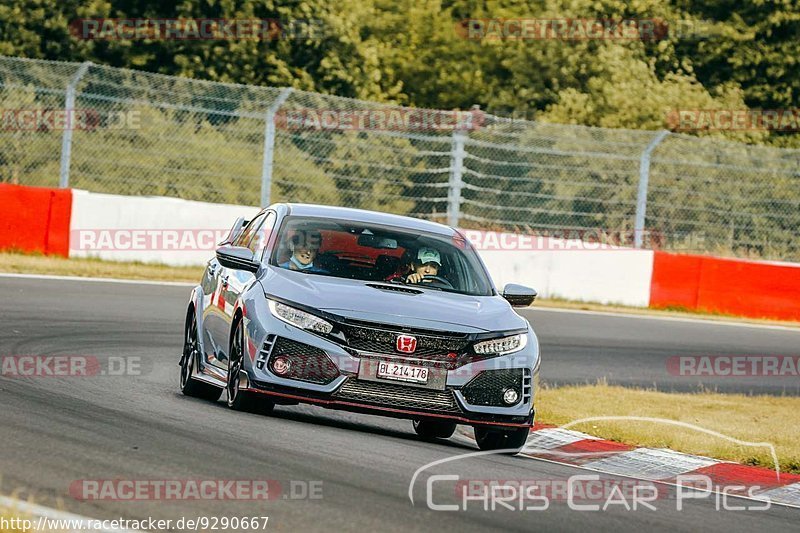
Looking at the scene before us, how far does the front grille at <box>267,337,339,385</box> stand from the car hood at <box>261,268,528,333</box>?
0.89 feet

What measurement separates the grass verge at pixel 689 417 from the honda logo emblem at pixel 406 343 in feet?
8.05

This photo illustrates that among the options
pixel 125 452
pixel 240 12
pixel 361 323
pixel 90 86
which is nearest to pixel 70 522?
pixel 125 452

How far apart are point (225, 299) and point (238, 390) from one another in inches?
38.0

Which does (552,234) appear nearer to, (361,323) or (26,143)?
(26,143)

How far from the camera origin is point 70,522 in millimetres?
5934

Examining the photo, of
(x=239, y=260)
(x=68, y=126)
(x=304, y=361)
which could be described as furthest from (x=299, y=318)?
(x=68, y=126)

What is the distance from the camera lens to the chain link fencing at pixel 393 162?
2327 cm

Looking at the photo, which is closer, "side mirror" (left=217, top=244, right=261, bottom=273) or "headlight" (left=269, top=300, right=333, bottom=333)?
"headlight" (left=269, top=300, right=333, bottom=333)

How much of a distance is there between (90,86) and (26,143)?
1.52 m

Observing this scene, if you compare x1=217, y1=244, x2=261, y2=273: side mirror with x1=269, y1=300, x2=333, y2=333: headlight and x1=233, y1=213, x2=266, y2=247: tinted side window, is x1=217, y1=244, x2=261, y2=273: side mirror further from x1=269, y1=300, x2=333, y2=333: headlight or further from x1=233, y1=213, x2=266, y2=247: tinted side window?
x1=233, y1=213, x2=266, y2=247: tinted side window
